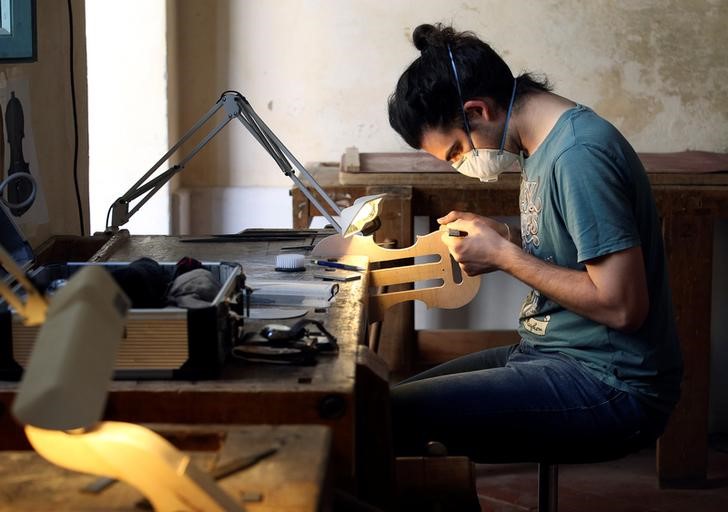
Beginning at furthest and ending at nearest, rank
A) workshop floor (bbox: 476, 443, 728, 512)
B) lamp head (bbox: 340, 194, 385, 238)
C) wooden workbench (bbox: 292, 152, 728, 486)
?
workshop floor (bbox: 476, 443, 728, 512) → wooden workbench (bbox: 292, 152, 728, 486) → lamp head (bbox: 340, 194, 385, 238)

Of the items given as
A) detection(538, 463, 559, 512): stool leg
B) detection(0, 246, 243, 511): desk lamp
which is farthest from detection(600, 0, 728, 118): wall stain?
detection(0, 246, 243, 511): desk lamp

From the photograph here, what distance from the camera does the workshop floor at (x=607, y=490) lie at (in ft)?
12.1

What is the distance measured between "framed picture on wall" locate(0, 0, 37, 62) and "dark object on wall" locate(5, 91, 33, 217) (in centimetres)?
26

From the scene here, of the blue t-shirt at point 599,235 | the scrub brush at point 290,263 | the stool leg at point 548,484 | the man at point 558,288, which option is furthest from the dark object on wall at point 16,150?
the stool leg at point 548,484

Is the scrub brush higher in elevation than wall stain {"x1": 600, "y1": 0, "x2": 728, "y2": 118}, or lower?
lower

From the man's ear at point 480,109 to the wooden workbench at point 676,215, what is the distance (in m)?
1.19

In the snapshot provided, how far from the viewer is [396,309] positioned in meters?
3.85

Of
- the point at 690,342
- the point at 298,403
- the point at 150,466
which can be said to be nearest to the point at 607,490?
the point at 690,342

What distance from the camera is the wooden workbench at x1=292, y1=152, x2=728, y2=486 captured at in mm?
3562

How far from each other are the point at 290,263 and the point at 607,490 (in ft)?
5.92

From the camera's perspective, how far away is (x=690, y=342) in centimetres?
367

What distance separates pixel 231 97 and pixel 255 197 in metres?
1.72

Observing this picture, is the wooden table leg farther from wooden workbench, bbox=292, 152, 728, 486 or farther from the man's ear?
the man's ear

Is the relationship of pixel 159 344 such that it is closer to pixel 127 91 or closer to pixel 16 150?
pixel 16 150
